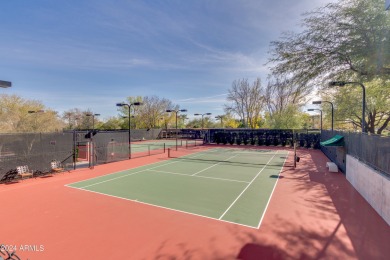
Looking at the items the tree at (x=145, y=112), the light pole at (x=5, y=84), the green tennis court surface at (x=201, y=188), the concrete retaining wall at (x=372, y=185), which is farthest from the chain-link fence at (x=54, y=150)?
the tree at (x=145, y=112)

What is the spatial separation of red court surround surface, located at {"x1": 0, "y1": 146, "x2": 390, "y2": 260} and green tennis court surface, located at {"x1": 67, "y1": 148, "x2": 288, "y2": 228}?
607 mm

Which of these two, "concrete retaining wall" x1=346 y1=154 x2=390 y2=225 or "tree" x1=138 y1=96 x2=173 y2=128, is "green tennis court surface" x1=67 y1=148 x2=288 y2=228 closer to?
"concrete retaining wall" x1=346 y1=154 x2=390 y2=225

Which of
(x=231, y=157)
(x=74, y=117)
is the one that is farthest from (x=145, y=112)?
(x=231, y=157)

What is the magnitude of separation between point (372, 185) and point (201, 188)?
25.5 feet

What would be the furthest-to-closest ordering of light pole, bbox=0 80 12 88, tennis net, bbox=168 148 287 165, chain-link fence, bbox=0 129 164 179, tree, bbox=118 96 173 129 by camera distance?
tree, bbox=118 96 173 129
tennis net, bbox=168 148 287 165
chain-link fence, bbox=0 129 164 179
light pole, bbox=0 80 12 88

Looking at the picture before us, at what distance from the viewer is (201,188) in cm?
1159

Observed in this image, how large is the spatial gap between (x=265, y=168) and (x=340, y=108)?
60.1 feet

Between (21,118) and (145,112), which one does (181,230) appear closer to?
(21,118)

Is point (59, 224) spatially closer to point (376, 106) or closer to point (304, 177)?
point (304, 177)

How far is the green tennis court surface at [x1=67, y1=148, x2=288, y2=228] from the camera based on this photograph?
27.9 ft

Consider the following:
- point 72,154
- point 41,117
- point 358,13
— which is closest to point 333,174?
point 358,13

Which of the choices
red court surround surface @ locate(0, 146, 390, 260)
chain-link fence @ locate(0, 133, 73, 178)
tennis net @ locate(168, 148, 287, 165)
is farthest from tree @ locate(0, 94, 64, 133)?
red court surround surface @ locate(0, 146, 390, 260)

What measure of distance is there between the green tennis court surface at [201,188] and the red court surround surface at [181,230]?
0.61m

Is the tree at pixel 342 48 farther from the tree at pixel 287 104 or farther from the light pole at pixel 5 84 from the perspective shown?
the light pole at pixel 5 84
